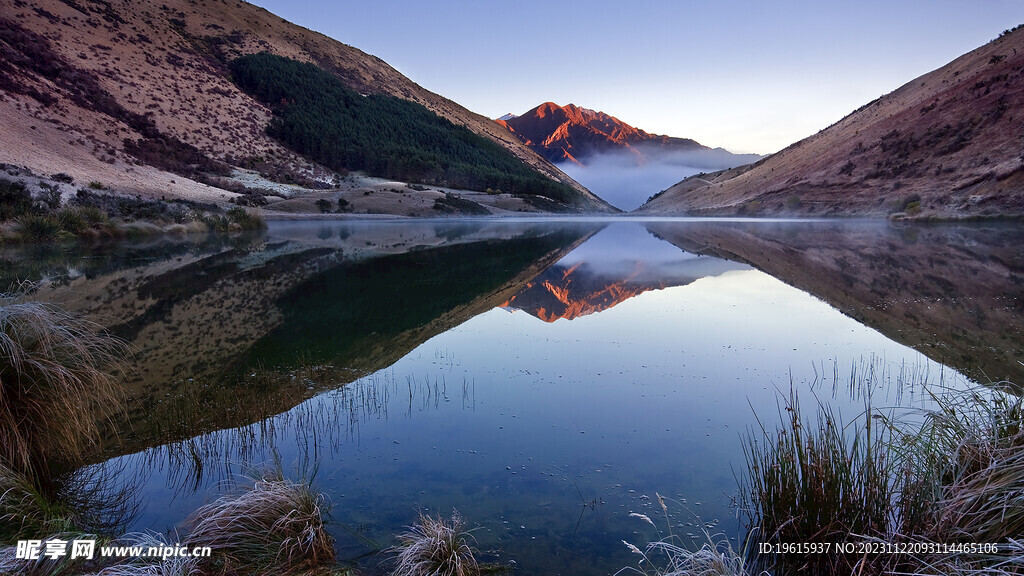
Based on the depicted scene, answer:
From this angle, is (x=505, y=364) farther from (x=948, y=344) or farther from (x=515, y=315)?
(x=948, y=344)

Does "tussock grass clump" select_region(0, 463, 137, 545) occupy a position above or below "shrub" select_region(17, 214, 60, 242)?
above

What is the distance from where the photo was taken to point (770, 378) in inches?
276

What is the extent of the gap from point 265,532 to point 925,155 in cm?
5427

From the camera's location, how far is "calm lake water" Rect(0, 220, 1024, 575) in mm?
4246

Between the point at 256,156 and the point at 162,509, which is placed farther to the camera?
the point at 256,156

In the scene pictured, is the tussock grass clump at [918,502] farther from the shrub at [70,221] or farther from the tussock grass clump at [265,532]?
the shrub at [70,221]

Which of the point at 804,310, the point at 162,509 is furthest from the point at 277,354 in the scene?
the point at 804,310

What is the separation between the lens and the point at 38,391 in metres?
4.14

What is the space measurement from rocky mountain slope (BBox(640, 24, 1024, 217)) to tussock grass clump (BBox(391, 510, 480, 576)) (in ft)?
135

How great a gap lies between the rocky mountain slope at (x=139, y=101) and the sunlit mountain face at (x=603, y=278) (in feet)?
119

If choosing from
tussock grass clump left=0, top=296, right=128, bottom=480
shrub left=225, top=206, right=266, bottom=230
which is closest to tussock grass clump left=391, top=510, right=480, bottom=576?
tussock grass clump left=0, top=296, right=128, bottom=480

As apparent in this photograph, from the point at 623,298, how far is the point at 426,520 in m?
10.5

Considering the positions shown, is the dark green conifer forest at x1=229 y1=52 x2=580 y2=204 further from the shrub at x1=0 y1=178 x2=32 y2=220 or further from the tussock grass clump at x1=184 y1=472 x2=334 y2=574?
the tussock grass clump at x1=184 y1=472 x2=334 y2=574

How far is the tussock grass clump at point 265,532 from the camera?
10.6 ft
